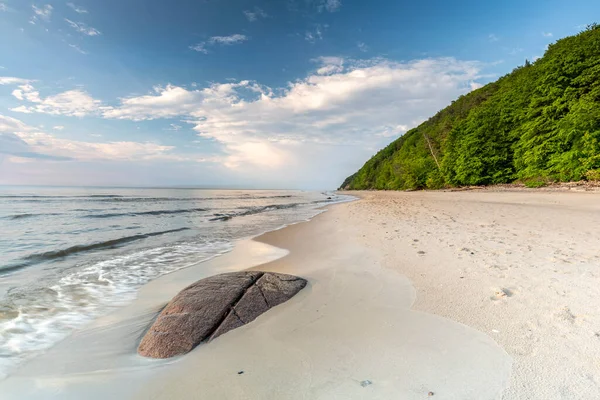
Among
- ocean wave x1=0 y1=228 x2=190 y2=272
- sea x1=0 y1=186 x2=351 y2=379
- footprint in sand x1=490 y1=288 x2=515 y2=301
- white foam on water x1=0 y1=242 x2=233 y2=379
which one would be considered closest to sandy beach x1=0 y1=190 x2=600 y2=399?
footprint in sand x1=490 y1=288 x2=515 y2=301

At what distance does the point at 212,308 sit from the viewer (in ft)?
11.0

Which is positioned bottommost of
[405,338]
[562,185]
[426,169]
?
[405,338]

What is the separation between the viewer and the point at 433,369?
2127mm

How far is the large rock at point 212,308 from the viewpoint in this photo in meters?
2.85

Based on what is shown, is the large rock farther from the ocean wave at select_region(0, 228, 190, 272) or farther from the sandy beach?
the ocean wave at select_region(0, 228, 190, 272)

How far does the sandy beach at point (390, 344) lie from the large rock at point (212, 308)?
0.50 ft

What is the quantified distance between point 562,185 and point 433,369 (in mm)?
29044

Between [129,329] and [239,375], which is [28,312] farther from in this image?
[239,375]

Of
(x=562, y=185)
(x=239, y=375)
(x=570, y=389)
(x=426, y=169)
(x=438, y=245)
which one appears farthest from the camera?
(x=426, y=169)

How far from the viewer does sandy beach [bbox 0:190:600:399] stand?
6.52 feet

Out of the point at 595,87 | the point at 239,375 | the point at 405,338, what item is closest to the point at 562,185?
the point at 595,87

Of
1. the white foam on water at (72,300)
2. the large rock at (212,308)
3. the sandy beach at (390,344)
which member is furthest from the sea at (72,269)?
the large rock at (212,308)

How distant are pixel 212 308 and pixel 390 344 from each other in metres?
2.17

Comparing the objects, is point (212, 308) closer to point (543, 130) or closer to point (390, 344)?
point (390, 344)
